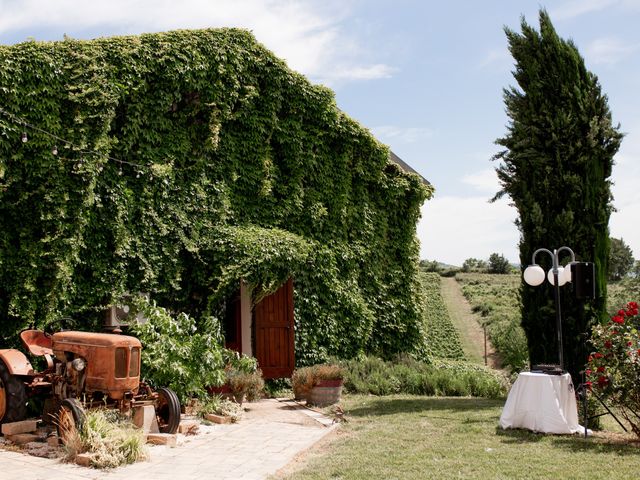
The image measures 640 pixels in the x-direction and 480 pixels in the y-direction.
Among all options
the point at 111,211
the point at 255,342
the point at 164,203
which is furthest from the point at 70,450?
the point at 255,342

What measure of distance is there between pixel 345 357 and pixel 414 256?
3359mm

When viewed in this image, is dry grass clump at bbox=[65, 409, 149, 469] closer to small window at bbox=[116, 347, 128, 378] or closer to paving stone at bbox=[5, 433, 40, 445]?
small window at bbox=[116, 347, 128, 378]

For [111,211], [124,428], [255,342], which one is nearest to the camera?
[124,428]

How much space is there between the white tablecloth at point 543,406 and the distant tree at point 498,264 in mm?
28809

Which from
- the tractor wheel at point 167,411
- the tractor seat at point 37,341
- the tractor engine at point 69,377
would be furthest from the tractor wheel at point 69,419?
the tractor seat at point 37,341

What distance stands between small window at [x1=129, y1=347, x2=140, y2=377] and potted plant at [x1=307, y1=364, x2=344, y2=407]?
13.0 ft

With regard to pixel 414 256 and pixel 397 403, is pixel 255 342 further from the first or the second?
pixel 414 256

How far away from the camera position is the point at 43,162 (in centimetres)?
956

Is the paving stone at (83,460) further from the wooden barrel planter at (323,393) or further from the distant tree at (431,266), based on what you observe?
the distant tree at (431,266)

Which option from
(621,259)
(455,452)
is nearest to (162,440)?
(455,452)

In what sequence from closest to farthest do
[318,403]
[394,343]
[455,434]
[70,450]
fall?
[70,450] < [455,434] < [318,403] < [394,343]

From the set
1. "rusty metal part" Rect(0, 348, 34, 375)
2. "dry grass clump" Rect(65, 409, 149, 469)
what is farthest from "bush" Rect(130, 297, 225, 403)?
"dry grass clump" Rect(65, 409, 149, 469)

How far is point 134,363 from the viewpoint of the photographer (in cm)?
765

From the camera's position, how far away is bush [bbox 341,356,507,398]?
1242cm
